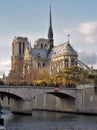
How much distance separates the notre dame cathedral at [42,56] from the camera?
135 m

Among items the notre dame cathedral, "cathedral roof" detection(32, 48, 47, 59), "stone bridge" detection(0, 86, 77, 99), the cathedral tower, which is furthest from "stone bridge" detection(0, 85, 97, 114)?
the cathedral tower

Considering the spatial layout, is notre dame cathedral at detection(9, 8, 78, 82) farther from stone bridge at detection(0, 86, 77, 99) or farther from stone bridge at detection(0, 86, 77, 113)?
stone bridge at detection(0, 86, 77, 99)

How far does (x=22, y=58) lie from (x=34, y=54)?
673 inches

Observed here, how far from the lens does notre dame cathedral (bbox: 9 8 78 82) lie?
13475cm

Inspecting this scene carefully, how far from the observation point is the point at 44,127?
51.3 m

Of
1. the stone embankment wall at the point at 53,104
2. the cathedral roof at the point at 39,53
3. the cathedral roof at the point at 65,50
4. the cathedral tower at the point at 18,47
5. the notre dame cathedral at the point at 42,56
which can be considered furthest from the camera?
the cathedral tower at the point at 18,47

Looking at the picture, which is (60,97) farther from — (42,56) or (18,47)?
(18,47)

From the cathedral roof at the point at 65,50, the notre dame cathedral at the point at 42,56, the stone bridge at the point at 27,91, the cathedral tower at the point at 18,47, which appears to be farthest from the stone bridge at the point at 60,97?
the cathedral tower at the point at 18,47

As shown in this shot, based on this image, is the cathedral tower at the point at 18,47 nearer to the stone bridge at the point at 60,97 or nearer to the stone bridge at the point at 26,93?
the stone bridge at the point at 60,97

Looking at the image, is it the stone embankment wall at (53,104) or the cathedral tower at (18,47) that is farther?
the cathedral tower at (18,47)

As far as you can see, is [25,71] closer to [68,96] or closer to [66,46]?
[66,46]

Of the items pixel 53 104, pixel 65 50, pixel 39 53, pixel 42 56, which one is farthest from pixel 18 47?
pixel 53 104

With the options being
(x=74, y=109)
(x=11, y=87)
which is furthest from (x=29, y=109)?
(x=74, y=109)

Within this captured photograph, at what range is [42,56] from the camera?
152 metres
